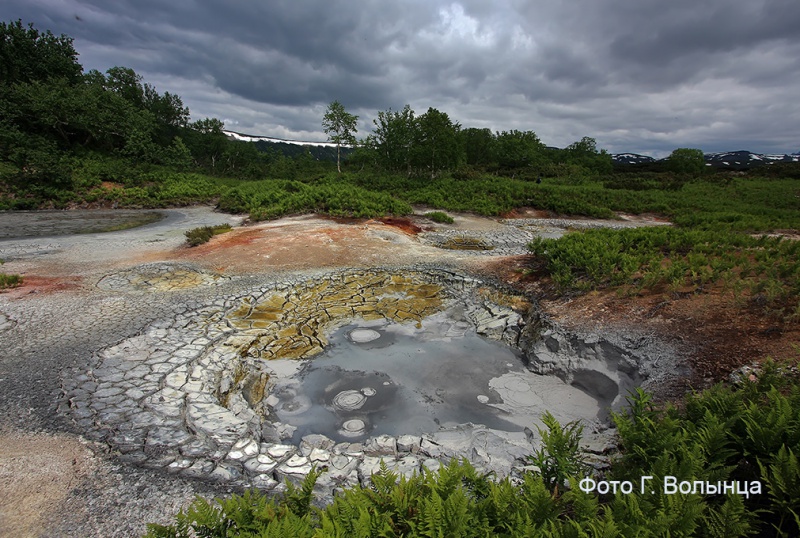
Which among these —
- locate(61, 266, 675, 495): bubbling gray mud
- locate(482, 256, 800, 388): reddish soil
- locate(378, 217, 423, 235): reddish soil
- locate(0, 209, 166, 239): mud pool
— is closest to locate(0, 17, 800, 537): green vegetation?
locate(482, 256, 800, 388): reddish soil

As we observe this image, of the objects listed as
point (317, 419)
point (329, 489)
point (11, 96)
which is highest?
point (11, 96)

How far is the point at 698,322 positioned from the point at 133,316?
10261 millimetres

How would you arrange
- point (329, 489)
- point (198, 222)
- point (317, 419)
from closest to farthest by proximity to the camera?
point (329, 489), point (317, 419), point (198, 222)

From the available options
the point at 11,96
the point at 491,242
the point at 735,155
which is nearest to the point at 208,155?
the point at 11,96

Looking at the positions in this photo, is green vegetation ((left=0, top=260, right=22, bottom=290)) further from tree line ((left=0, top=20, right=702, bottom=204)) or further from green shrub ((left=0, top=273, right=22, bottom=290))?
tree line ((left=0, top=20, right=702, bottom=204))

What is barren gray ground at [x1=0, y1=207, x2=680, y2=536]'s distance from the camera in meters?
3.19

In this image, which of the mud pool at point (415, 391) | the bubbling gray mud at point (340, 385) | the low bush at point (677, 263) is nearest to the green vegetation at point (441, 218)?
the low bush at point (677, 263)

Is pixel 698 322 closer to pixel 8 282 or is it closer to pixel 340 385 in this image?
pixel 340 385

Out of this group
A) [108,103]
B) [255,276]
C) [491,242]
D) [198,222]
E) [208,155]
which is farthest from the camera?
[208,155]

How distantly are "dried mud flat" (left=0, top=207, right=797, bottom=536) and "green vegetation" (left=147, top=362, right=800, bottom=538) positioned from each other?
1465 millimetres

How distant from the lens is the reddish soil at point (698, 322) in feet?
15.9

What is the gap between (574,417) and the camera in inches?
202

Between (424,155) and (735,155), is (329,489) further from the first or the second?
(735,155)

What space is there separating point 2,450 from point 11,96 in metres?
39.6
